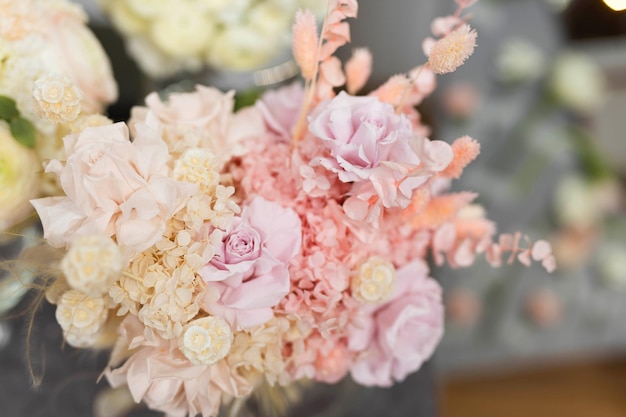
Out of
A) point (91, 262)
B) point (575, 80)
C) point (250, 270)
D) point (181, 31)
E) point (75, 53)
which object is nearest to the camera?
point (91, 262)

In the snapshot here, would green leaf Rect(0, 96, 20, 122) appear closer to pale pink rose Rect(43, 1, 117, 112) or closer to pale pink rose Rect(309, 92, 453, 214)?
pale pink rose Rect(43, 1, 117, 112)

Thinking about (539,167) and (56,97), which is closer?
(56,97)

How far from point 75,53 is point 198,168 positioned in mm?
231

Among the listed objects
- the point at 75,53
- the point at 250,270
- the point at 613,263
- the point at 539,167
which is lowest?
the point at 613,263

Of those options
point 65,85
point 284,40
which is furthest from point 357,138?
point 284,40

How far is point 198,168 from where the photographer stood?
1.53ft

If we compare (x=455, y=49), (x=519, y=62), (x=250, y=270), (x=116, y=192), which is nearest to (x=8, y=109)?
(x=116, y=192)

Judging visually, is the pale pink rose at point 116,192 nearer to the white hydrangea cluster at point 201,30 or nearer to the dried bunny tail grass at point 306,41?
the dried bunny tail grass at point 306,41

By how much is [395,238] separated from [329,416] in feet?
1.07

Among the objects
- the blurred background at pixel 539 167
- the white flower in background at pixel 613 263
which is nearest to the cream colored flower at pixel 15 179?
the blurred background at pixel 539 167

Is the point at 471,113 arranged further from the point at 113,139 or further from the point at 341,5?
the point at 113,139

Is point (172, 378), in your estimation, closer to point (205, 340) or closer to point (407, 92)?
point (205, 340)

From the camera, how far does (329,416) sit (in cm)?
76

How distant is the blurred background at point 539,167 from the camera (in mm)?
1359
